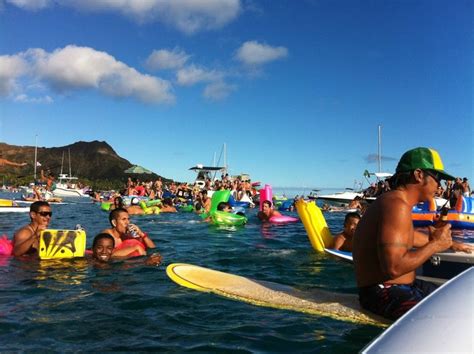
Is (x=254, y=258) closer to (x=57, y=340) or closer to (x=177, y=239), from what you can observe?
(x=177, y=239)

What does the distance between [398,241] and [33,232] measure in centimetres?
651

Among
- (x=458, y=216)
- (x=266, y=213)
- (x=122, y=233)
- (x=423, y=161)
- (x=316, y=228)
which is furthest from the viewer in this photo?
(x=266, y=213)

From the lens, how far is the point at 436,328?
7.16 ft

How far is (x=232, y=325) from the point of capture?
13.2 ft

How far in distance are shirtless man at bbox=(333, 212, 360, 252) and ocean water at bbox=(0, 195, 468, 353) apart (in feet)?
1.05

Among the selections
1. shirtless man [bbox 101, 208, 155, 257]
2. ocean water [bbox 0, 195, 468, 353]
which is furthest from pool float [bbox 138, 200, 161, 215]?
ocean water [bbox 0, 195, 468, 353]

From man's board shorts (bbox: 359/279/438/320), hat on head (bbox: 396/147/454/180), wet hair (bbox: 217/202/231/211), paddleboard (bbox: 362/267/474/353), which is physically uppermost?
hat on head (bbox: 396/147/454/180)

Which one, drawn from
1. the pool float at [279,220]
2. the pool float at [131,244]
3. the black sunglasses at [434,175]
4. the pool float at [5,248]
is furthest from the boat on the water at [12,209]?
the black sunglasses at [434,175]

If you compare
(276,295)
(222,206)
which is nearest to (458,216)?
(222,206)

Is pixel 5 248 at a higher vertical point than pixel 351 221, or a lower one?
lower

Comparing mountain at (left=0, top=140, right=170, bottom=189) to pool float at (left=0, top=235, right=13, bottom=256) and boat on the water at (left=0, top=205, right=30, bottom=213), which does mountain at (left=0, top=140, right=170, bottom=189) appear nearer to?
boat on the water at (left=0, top=205, right=30, bottom=213)

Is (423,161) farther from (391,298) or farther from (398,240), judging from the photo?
(391,298)

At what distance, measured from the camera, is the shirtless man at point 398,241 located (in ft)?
10.4

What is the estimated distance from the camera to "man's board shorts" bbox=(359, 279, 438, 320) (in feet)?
11.0
